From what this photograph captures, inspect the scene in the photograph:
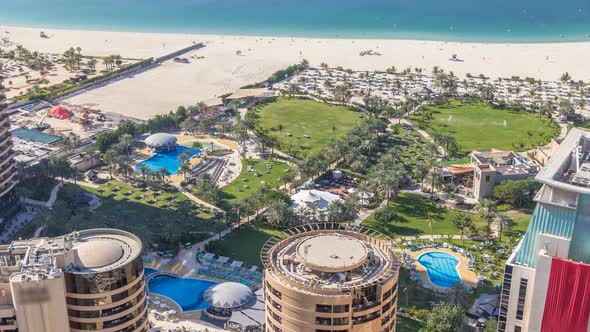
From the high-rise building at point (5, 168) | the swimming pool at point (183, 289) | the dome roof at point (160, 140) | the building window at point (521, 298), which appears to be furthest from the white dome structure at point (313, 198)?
the building window at point (521, 298)

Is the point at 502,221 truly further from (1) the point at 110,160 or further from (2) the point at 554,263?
(1) the point at 110,160

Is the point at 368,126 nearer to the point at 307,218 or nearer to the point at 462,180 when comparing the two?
the point at 462,180

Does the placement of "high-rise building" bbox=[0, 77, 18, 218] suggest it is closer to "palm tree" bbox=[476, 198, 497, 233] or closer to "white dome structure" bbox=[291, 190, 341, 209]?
"white dome structure" bbox=[291, 190, 341, 209]

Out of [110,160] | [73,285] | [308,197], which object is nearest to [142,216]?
[110,160]

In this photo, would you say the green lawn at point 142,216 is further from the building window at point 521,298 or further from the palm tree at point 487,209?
the building window at point 521,298

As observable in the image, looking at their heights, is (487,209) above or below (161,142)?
below

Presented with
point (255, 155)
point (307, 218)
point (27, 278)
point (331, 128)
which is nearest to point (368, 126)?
point (331, 128)
